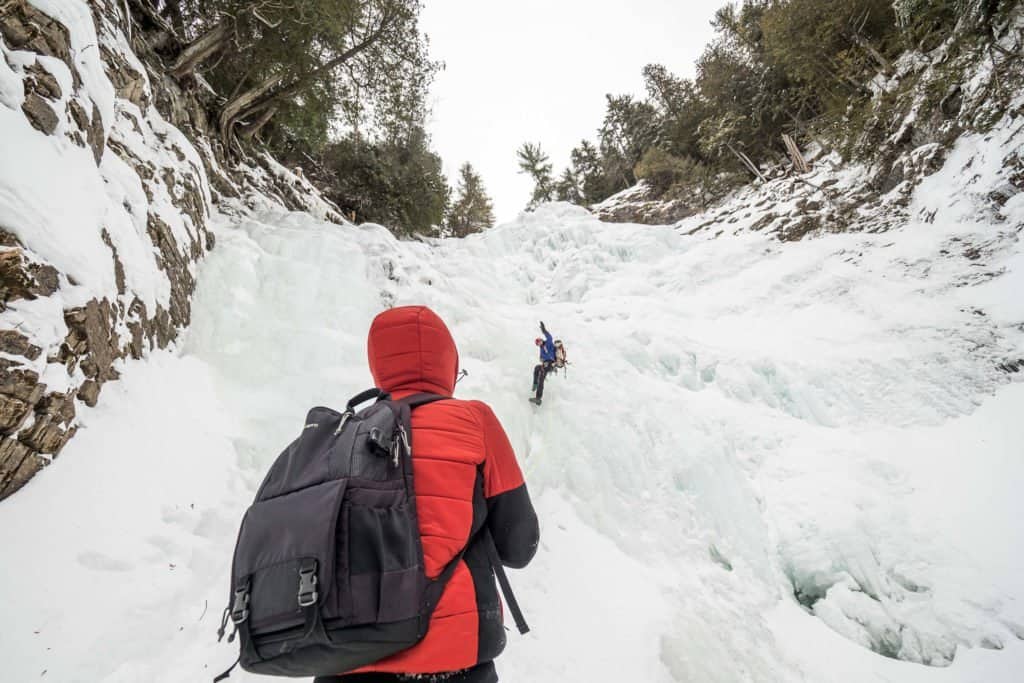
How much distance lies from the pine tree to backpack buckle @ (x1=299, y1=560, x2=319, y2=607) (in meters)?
24.8

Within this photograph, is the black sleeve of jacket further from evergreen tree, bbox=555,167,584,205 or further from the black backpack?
evergreen tree, bbox=555,167,584,205

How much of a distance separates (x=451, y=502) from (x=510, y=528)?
34 cm

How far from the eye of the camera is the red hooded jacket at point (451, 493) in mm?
1054

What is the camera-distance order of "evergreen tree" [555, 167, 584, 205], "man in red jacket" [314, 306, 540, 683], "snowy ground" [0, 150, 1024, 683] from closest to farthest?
1. "man in red jacket" [314, 306, 540, 683]
2. "snowy ground" [0, 150, 1024, 683]
3. "evergreen tree" [555, 167, 584, 205]

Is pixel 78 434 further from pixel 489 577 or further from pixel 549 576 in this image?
pixel 549 576

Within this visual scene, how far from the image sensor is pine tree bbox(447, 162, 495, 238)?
81.4 ft

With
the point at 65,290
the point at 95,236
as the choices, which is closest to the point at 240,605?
the point at 65,290

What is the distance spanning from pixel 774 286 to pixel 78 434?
12.3 m

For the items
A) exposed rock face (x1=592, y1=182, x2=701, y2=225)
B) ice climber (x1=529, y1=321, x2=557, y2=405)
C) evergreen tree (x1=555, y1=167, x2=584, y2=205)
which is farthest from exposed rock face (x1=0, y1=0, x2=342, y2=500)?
evergreen tree (x1=555, y1=167, x2=584, y2=205)

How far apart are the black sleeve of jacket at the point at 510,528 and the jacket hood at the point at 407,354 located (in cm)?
44

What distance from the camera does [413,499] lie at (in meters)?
1.11

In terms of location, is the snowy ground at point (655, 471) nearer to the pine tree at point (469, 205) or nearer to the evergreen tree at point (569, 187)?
the pine tree at point (469, 205)

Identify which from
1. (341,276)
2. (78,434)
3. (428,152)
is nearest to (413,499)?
(78,434)

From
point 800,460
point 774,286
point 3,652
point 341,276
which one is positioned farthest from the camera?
point 774,286
